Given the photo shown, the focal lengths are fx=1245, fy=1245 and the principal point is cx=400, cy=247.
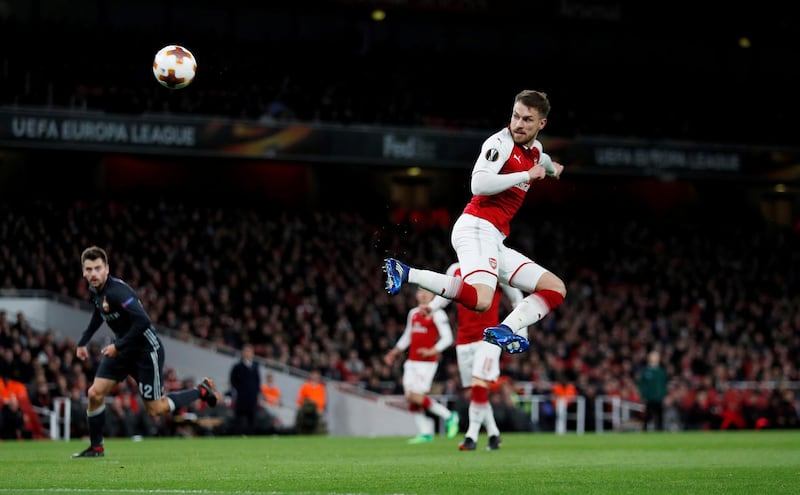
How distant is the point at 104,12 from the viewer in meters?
Answer: 36.8

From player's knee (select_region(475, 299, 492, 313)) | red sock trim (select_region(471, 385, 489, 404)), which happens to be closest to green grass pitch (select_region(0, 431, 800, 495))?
red sock trim (select_region(471, 385, 489, 404))

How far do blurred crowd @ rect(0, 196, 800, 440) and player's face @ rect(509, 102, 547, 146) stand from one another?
13186 millimetres

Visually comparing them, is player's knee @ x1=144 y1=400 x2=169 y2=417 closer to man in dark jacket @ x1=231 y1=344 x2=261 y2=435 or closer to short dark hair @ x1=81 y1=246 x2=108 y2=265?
short dark hair @ x1=81 y1=246 x2=108 y2=265

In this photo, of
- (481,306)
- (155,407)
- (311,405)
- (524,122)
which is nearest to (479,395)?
(155,407)

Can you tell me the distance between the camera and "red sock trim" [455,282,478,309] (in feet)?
33.8

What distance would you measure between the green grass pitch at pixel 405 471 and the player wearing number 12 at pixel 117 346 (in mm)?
539

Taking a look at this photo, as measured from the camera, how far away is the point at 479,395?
14375mm

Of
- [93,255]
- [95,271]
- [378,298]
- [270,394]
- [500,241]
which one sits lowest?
[270,394]

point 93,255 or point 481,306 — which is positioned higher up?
point 93,255

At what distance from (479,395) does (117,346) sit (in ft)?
14.9

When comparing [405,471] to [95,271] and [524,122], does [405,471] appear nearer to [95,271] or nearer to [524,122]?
[524,122]

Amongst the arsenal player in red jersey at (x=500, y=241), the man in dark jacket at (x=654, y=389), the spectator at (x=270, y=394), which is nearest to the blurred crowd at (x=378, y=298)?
the spectator at (x=270, y=394)

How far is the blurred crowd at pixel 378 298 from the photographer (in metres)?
26.9

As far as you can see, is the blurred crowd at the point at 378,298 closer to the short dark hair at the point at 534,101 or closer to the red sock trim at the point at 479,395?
the red sock trim at the point at 479,395
